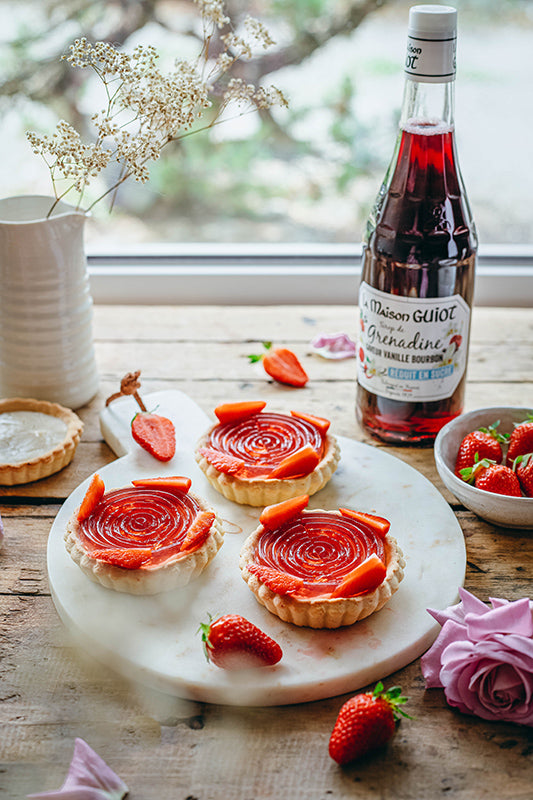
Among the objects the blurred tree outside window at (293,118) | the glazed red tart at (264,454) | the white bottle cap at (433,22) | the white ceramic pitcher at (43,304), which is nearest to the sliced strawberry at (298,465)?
the glazed red tart at (264,454)

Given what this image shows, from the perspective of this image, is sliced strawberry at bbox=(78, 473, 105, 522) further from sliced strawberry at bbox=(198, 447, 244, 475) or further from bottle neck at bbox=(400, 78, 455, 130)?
bottle neck at bbox=(400, 78, 455, 130)

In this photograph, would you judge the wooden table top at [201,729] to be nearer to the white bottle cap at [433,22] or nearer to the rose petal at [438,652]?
the rose petal at [438,652]

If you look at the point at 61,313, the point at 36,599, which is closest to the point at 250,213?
→ the point at 61,313

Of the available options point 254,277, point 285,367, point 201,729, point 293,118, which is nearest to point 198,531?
point 201,729

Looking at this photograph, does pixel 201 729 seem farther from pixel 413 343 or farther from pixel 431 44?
pixel 431 44

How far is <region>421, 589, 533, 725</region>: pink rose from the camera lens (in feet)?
3.34

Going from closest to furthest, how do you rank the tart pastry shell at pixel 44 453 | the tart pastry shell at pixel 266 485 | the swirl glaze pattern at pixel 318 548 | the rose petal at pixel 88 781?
the rose petal at pixel 88 781
the swirl glaze pattern at pixel 318 548
the tart pastry shell at pixel 266 485
the tart pastry shell at pixel 44 453

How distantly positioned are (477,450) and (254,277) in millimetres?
1071

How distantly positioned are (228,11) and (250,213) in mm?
566

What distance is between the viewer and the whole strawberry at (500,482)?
1.36m

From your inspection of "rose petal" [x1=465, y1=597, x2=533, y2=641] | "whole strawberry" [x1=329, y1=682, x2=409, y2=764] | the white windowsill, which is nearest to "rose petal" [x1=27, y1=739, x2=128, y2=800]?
"whole strawberry" [x1=329, y1=682, x2=409, y2=764]

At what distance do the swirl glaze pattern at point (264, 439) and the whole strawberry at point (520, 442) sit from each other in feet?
1.09

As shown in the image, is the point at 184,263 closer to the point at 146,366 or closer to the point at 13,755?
the point at 146,366

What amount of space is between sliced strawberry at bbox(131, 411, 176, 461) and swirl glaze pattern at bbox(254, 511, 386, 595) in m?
0.34
